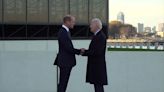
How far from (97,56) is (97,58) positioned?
0.15 feet

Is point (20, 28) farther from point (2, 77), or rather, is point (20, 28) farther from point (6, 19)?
point (2, 77)

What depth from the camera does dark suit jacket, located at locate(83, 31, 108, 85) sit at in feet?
32.1

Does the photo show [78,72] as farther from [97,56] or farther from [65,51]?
[97,56]

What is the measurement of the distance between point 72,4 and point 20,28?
317 centimetres

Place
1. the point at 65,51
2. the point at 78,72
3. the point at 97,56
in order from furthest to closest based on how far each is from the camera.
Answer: the point at 78,72 → the point at 65,51 → the point at 97,56

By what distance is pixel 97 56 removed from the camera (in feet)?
32.3

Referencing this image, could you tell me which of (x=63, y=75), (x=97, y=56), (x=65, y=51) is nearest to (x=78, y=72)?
(x=63, y=75)

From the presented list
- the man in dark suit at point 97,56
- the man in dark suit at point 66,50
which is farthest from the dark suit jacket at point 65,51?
the man in dark suit at point 97,56

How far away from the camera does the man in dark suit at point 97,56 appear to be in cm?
980

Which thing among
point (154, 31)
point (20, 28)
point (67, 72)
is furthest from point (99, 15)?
point (154, 31)

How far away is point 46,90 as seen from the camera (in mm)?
13164

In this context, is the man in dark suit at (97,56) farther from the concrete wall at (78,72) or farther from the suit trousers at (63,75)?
the concrete wall at (78,72)

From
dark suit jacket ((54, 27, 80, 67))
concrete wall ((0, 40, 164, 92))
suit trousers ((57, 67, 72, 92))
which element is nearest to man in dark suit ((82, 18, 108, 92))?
dark suit jacket ((54, 27, 80, 67))

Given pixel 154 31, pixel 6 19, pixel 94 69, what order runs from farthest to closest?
pixel 154 31 → pixel 6 19 → pixel 94 69
